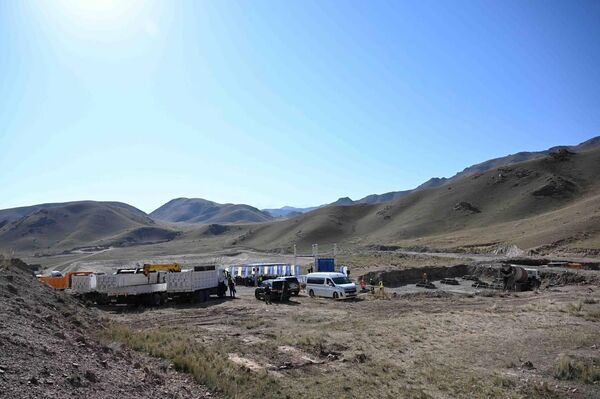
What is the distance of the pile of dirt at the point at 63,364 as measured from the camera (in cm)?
841

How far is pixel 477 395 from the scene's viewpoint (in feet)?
38.9

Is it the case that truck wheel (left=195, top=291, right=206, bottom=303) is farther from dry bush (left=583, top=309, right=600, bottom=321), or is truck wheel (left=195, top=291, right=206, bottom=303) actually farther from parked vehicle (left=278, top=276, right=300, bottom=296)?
dry bush (left=583, top=309, right=600, bottom=321)

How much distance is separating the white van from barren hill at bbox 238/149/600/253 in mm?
54471

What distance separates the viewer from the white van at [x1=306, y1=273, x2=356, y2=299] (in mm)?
32906

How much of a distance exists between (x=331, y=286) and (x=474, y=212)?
10576 centimetres

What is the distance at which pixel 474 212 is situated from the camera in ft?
424

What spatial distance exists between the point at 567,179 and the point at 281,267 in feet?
366

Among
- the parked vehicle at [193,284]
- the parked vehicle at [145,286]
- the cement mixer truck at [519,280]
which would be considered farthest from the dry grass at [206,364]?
the cement mixer truck at [519,280]

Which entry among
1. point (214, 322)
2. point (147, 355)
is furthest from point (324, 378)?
point (214, 322)

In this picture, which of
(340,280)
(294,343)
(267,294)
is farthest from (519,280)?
(294,343)

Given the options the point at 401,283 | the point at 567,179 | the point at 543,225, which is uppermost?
the point at 567,179

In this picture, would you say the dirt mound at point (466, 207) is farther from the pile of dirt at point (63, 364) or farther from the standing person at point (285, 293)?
the pile of dirt at point (63, 364)

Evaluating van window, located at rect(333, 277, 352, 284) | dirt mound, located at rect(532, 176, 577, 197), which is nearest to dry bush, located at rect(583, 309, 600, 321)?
van window, located at rect(333, 277, 352, 284)

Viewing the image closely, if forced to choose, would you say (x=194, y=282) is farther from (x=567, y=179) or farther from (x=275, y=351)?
(x=567, y=179)
